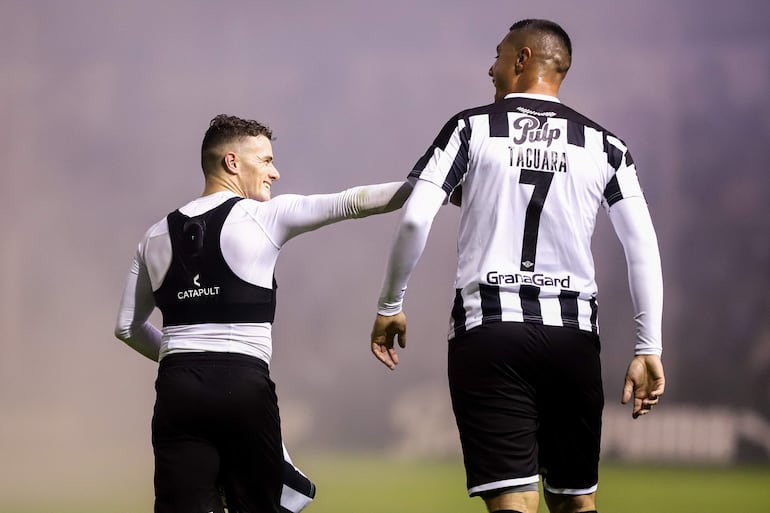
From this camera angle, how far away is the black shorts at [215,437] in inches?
109

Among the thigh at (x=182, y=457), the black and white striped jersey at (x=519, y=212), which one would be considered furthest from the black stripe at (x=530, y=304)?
the thigh at (x=182, y=457)

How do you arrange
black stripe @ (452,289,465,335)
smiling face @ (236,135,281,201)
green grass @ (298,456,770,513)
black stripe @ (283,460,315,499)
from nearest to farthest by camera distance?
black stripe @ (452,289,465,335)
black stripe @ (283,460,315,499)
smiling face @ (236,135,281,201)
green grass @ (298,456,770,513)

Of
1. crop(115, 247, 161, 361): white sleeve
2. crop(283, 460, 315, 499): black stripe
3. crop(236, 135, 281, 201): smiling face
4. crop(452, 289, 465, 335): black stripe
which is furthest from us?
crop(236, 135, 281, 201): smiling face

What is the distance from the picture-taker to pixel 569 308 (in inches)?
104

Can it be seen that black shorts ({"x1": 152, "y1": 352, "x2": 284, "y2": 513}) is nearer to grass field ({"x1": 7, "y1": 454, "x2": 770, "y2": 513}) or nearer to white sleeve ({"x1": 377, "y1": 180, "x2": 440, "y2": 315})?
white sleeve ({"x1": 377, "y1": 180, "x2": 440, "y2": 315})

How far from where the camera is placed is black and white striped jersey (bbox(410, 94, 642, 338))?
261 centimetres

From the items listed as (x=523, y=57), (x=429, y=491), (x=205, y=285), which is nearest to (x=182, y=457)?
(x=205, y=285)

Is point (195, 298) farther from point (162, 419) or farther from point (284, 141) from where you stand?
point (284, 141)

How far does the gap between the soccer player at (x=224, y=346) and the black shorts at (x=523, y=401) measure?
0.56m

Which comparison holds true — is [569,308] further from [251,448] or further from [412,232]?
[251,448]

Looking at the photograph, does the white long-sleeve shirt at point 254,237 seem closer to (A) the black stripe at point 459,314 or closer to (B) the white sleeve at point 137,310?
(B) the white sleeve at point 137,310

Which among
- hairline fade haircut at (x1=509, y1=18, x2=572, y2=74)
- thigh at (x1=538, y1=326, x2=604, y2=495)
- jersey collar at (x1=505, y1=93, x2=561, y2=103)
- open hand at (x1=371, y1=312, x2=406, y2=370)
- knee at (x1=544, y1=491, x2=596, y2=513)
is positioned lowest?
knee at (x1=544, y1=491, x2=596, y2=513)

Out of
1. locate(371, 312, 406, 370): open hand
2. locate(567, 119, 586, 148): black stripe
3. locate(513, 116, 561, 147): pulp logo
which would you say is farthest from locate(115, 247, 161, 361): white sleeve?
locate(567, 119, 586, 148): black stripe

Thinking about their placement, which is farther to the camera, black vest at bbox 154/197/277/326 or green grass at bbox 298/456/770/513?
green grass at bbox 298/456/770/513
